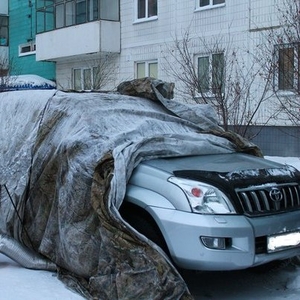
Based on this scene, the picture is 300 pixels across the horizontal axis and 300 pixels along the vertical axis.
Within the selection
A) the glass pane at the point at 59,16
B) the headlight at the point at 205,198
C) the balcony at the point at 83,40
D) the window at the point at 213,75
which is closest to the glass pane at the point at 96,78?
the balcony at the point at 83,40

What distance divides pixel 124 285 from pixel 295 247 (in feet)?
4.78

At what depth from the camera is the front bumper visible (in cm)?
439

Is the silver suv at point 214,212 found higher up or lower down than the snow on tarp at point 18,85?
lower down

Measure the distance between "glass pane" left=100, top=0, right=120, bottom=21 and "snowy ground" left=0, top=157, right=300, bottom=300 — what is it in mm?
15871

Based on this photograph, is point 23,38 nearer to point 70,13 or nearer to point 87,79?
point 70,13

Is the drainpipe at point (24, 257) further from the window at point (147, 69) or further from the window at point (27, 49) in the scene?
the window at point (27, 49)

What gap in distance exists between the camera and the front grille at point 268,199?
459 centimetres

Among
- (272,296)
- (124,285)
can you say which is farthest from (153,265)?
(272,296)

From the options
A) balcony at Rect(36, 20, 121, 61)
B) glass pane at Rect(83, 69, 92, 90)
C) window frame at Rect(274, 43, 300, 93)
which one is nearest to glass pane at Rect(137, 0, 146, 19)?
balcony at Rect(36, 20, 121, 61)

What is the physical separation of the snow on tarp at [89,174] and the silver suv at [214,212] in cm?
18

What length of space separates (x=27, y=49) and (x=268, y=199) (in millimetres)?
23061

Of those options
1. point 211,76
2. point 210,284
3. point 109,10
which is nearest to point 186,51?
point 211,76

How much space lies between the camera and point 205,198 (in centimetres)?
451

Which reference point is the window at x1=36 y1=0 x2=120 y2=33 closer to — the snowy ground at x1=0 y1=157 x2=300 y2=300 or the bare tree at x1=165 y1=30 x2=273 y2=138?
the bare tree at x1=165 y1=30 x2=273 y2=138
